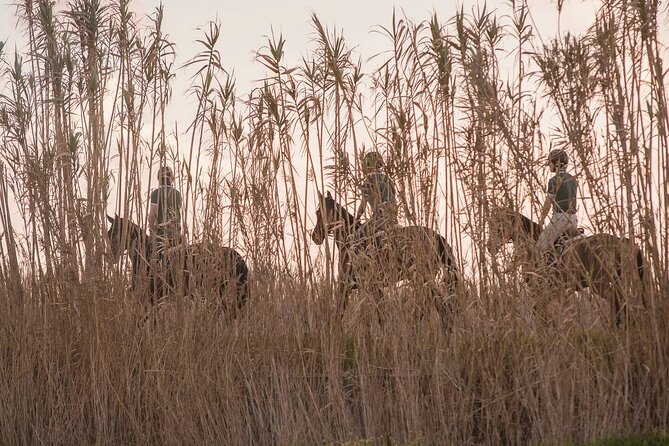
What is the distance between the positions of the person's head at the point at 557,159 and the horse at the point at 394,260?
0.82m

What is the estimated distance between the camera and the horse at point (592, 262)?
19.0 ft

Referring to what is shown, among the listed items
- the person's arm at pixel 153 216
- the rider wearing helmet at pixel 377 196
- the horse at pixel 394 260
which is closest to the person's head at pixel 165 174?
the person's arm at pixel 153 216

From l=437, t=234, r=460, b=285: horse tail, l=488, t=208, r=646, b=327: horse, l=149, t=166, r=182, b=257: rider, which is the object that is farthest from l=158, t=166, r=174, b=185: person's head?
l=488, t=208, r=646, b=327: horse

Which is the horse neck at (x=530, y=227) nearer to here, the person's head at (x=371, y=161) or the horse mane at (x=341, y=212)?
the person's head at (x=371, y=161)

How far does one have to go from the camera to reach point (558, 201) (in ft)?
20.6

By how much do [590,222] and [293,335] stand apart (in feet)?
6.71

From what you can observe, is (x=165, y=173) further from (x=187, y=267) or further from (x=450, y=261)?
(x=450, y=261)

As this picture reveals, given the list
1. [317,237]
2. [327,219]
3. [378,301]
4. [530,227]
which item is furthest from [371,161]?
[530,227]

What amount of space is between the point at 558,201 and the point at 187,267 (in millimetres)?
2646

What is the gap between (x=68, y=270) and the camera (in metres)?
7.28

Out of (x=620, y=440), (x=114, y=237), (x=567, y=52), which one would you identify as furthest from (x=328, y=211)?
(x=620, y=440)

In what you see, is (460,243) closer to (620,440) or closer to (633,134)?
(633,134)

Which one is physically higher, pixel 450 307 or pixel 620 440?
pixel 450 307

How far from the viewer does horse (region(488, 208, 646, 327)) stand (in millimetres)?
5777
